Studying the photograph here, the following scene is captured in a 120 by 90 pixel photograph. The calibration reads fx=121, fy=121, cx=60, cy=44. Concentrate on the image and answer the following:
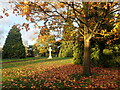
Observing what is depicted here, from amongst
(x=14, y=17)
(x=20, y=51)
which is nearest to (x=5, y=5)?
(x=14, y=17)

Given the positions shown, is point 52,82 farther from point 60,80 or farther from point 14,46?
point 14,46

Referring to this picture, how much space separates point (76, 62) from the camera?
10.9m

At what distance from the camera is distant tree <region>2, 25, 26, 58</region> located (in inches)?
1069

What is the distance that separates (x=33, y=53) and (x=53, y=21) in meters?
35.5

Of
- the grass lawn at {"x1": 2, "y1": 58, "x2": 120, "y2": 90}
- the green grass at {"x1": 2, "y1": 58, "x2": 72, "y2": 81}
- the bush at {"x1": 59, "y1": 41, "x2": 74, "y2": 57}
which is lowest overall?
the green grass at {"x1": 2, "y1": 58, "x2": 72, "y2": 81}

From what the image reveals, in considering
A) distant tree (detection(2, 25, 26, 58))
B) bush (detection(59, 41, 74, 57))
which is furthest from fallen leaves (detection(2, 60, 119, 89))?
distant tree (detection(2, 25, 26, 58))

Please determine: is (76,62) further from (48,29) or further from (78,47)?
(48,29)

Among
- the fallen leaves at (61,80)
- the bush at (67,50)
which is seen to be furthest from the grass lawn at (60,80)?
the bush at (67,50)

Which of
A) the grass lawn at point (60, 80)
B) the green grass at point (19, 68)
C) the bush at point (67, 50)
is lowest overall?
the green grass at point (19, 68)

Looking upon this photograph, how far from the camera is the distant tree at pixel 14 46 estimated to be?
27.2m

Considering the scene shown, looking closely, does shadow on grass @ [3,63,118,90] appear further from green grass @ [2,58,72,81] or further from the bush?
the bush

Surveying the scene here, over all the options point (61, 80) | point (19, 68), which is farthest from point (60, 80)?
point (19, 68)

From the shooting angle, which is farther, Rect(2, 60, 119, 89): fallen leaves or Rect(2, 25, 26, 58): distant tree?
Rect(2, 25, 26, 58): distant tree

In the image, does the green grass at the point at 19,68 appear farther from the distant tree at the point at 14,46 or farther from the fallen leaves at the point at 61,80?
the distant tree at the point at 14,46
